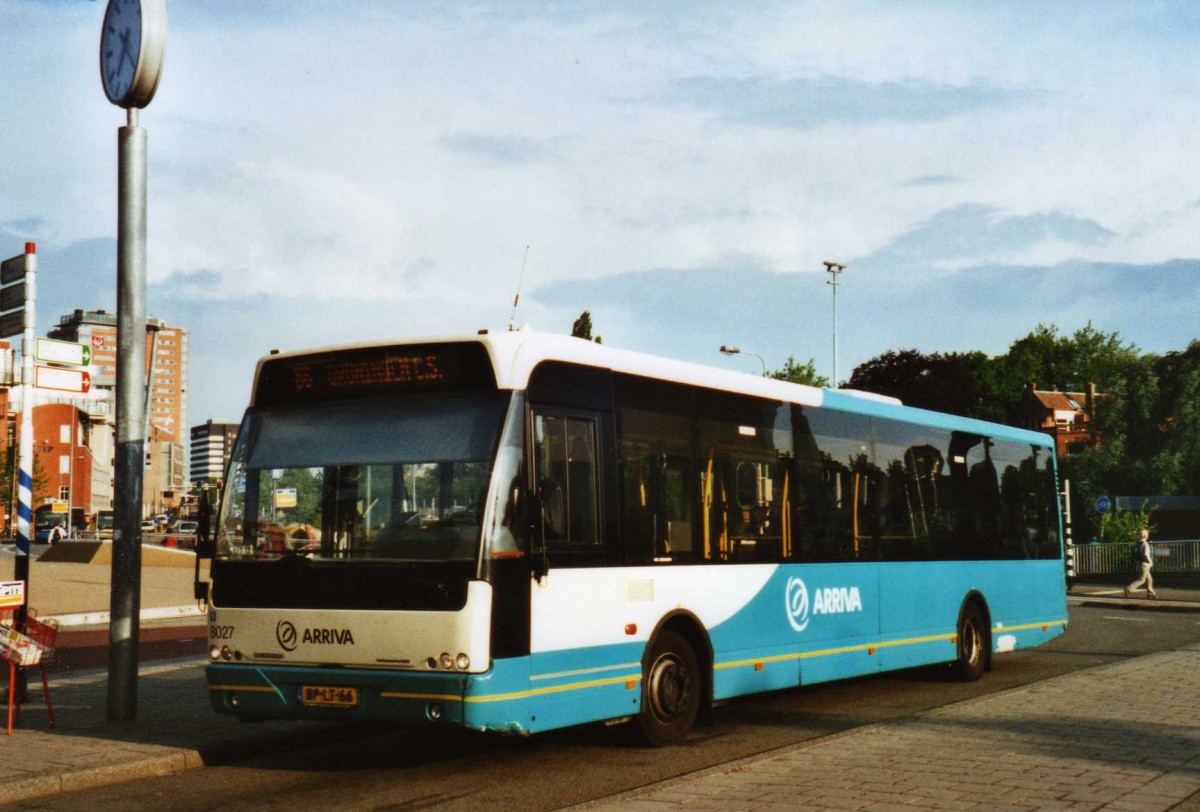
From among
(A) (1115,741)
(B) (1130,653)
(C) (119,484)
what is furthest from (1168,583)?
(C) (119,484)

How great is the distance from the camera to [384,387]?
29.9 feet

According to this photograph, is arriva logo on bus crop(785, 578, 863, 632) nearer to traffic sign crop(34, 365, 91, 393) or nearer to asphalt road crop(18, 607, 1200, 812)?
asphalt road crop(18, 607, 1200, 812)

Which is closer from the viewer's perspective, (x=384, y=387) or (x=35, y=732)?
(x=384, y=387)

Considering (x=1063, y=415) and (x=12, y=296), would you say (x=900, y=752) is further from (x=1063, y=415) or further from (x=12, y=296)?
(x=1063, y=415)

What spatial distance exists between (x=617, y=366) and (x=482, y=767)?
3.04m

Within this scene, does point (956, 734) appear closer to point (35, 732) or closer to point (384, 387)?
point (384, 387)

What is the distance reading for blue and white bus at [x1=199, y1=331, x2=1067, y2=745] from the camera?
8430 mm

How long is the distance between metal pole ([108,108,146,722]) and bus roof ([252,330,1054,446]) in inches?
77.6

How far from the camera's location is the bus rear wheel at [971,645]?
49.4ft

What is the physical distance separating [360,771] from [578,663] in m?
1.75

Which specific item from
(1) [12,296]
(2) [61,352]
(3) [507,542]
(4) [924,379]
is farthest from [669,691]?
(4) [924,379]

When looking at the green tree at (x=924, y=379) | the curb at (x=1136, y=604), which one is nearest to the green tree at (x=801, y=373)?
the green tree at (x=924, y=379)

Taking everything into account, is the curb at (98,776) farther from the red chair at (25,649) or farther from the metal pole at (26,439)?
the metal pole at (26,439)

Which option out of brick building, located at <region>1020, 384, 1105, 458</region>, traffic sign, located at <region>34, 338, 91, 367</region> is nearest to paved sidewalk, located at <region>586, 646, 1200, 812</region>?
traffic sign, located at <region>34, 338, 91, 367</region>
